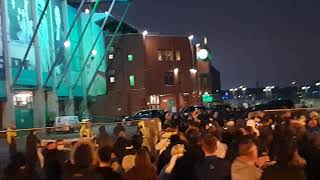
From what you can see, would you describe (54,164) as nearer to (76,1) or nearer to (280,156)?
(280,156)

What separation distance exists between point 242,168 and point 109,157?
2074mm

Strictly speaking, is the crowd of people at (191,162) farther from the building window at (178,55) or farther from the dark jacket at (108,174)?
the building window at (178,55)

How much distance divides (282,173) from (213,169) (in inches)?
52.5

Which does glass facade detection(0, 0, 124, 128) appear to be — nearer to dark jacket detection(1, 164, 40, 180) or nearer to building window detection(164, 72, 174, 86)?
building window detection(164, 72, 174, 86)

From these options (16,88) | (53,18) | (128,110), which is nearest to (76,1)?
(53,18)

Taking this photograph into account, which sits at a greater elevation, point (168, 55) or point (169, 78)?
point (168, 55)

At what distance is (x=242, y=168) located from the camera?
7379 mm

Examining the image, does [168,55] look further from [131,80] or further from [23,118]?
[23,118]

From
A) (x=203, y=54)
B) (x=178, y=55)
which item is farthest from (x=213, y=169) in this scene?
(x=203, y=54)

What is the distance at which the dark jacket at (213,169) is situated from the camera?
8045 millimetres

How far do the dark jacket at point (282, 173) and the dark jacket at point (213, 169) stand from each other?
1.01 m

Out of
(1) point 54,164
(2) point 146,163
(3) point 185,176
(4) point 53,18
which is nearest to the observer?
(2) point 146,163

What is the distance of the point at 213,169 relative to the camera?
26.7 ft

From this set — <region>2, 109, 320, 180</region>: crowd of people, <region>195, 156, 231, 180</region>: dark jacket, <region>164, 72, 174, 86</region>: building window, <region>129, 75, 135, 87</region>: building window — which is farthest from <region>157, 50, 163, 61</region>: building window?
<region>195, 156, 231, 180</region>: dark jacket
